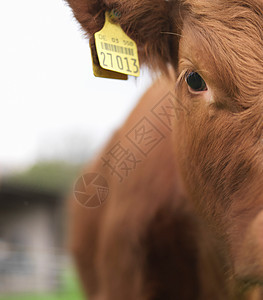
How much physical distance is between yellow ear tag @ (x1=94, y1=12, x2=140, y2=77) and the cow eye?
0.31m

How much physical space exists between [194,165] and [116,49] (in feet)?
1.97

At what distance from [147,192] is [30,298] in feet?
23.9

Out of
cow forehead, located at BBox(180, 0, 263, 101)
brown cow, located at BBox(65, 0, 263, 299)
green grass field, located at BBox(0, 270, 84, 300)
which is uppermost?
cow forehead, located at BBox(180, 0, 263, 101)

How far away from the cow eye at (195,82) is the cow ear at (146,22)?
303 mm

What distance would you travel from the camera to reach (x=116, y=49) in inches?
81.8

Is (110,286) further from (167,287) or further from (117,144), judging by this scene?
(117,144)

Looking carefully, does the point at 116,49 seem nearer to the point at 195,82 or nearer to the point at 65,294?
the point at 195,82

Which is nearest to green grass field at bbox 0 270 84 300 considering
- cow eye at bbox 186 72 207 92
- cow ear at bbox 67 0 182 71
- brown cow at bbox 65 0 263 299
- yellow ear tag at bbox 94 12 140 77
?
brown cow at bbox 65 0 263 299

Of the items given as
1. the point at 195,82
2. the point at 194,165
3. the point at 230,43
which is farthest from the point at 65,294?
the point at 230,43

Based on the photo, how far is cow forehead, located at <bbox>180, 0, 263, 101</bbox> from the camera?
67.6 inches

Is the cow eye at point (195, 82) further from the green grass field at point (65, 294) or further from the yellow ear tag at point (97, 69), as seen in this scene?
the green grass field at point (65, 294)

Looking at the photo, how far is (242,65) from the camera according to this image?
1732 mm

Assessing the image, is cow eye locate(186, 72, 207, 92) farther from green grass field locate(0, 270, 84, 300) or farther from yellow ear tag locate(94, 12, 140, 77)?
green grass field locate(0, 270, 84, 300)

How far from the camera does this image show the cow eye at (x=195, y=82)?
72.3 inches
